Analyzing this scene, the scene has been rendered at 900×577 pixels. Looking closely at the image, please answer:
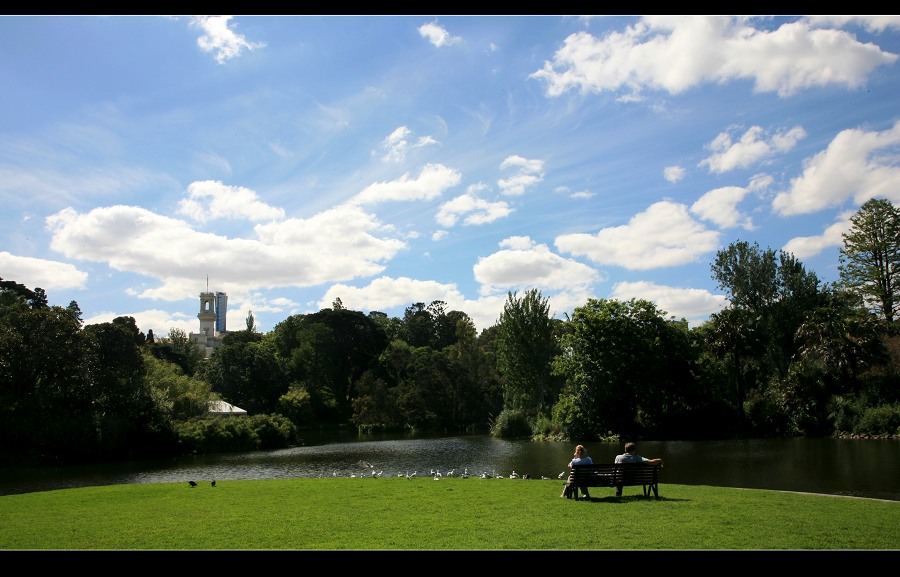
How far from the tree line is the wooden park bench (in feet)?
105

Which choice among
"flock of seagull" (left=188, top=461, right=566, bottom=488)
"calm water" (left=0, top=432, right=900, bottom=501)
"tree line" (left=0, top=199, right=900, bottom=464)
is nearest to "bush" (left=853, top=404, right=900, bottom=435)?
"tree line" (left=0, top=199, right=900, bottom=464)

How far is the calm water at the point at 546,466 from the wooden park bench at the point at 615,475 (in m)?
2.37

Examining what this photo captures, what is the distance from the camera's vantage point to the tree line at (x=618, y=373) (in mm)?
40219

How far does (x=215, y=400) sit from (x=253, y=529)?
50.0m

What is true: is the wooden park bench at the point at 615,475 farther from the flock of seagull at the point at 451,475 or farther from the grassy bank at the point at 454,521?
the flock of seagull at the point at 451,475

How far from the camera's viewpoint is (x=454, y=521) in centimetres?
1110

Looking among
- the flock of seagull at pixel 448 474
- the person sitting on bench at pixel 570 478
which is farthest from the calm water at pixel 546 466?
the person sitting on bench at pixel 570 478

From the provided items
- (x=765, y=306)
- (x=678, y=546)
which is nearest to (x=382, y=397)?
(x=765, y=306)

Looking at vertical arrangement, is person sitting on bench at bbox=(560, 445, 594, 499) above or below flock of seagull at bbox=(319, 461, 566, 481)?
above

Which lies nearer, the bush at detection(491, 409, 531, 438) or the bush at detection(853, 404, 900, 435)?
the bush at detection(853, 404, 900, 435)

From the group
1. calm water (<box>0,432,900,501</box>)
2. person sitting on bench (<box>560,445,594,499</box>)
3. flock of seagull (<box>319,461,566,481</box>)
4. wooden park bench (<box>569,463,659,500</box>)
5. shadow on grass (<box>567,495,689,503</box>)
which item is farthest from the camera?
flock of seagull (<box>319,461,566,481</box>)

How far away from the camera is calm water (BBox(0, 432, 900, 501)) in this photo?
20.8 meters

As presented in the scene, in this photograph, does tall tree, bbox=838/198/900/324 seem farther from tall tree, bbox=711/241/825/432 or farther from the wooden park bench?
the wooden park bench
